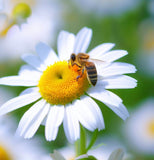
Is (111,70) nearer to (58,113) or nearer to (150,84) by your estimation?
(58,113)

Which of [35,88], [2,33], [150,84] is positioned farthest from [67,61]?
[150,84]

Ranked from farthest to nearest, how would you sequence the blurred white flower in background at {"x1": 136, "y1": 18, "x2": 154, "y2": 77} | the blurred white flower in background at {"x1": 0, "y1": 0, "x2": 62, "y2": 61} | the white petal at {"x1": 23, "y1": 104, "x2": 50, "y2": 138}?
the blurred white flower in background at {"x1": 0, "y1": 0, "x2": 62, "y2": 61} → the blurred white flower in background at {"x1": 136, "y1": 18, "x2": 154, "y2": 77} → the white petal at {"x1": 23, "y1": 104, "x2": 50, "y2": 138}

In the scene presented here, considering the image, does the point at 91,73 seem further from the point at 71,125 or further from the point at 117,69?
the point at 71,125

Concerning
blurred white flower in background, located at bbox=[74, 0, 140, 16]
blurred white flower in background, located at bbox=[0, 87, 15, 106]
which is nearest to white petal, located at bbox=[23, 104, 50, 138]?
blurred white flower in background, located at bbox=[0, 87, 15, 106]

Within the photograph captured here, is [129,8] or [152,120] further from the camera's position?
[129,8]

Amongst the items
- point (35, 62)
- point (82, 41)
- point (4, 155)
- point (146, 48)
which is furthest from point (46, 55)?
point (146, 48)

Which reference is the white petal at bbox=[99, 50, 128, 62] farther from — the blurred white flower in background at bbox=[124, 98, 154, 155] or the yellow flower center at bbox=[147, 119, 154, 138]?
the yellow flower center at bbox=[147, 119, 154, 138]

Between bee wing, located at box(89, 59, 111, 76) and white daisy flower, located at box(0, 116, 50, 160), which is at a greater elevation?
bee wing, located at box(89, 59, 111, 76)
